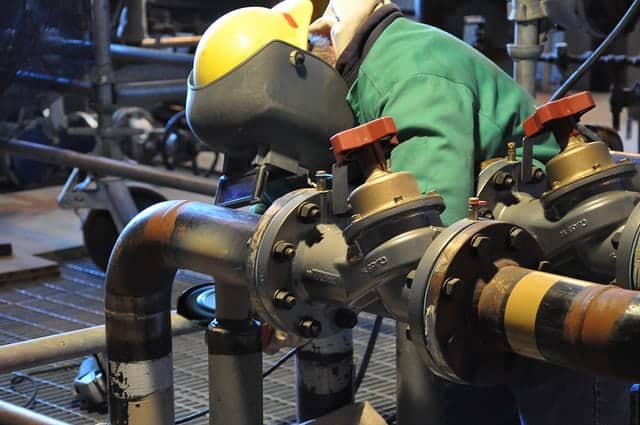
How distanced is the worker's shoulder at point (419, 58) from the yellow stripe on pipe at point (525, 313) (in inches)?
17.7

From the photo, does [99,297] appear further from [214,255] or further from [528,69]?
[214,255]

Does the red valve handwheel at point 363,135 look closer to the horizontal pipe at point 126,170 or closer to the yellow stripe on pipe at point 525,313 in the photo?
the yellow stripe on pipe at point 525,313

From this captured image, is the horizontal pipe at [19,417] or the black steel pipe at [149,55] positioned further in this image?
the black steel pipe at [149,55]

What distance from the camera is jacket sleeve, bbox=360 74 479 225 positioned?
113 centimetres

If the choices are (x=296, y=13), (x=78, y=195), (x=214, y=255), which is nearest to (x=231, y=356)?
(x=214, y=255)

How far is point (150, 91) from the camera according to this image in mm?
3686

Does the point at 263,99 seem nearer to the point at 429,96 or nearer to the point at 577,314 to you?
the point at 429,96

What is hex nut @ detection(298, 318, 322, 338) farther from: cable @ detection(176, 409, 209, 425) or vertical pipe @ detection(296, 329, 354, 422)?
Answer: cable @ detection(176, 409, 209, 425)

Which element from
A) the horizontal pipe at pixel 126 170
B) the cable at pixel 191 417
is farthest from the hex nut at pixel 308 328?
the horizontal pipe at pixel 126 170

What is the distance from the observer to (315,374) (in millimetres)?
1627

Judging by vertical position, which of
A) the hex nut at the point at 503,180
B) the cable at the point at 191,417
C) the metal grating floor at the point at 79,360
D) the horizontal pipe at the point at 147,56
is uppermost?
the hex nut at the point at 503,180

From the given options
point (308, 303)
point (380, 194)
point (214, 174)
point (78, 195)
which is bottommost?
point (214, 174)

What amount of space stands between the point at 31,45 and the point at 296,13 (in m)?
1.40

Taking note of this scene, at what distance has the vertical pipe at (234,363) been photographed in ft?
3.82
